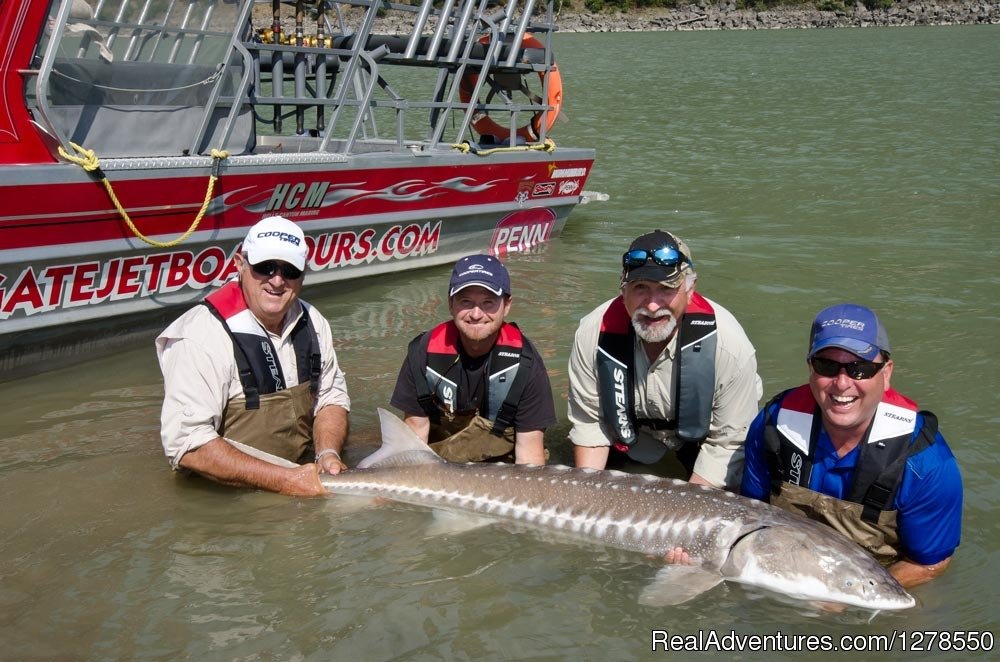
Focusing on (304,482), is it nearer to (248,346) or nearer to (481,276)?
(248,346)

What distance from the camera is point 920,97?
24734 mm

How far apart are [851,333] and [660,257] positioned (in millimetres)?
848

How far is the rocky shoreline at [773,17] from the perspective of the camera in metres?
76.4

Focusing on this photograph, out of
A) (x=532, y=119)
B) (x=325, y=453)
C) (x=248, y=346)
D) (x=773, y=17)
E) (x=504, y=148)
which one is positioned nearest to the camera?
(x=248, y=346)

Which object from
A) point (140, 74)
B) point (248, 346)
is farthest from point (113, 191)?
point (248, 346)

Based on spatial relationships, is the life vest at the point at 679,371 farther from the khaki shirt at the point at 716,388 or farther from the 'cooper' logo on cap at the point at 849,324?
the 'cooper' logo on cap at the point at 849,324

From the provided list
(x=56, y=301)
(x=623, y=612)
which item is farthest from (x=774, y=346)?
(x=56, y=301)

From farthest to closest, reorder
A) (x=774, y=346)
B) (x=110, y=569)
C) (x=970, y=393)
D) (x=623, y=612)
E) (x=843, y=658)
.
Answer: (x=774, y=346), (x=970, y=393), (x=110, y=569), (x=623, y=612), (x=843, y=658)

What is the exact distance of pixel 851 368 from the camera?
3.68 m

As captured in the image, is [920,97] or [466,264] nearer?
[466,264]

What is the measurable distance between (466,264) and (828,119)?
60.2 ft

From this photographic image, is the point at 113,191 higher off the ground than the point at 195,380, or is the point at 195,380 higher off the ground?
the point at 113,191

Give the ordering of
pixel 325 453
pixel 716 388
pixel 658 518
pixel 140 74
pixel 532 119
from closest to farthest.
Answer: pixel 658 518 < pixel 716 388 < pixel 325 453 < pixel 140 74 < pixel 532 119

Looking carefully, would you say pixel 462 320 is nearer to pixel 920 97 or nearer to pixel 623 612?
pixel 623 612
